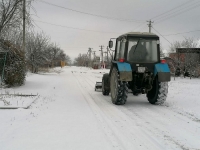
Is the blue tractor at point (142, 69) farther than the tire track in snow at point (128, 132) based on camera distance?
Yes

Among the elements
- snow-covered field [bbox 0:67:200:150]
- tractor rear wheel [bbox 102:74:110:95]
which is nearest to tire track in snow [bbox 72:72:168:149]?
snow-covered field [bbox 0:67:200:150]

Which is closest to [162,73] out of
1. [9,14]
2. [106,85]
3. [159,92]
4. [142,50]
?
[159,92]

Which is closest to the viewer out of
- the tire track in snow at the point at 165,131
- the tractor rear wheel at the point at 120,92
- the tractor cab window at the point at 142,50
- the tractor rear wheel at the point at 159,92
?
the tire track in snow at the point at 165,131

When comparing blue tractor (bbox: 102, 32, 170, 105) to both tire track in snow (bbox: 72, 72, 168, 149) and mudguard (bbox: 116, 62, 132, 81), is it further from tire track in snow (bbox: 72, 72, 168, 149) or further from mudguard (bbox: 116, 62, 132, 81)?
tire track in snow (bbox: 72, 72, 168, 149)

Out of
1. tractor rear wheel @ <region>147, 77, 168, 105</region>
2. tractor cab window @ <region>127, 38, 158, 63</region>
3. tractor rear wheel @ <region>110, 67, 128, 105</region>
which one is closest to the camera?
tractor rear wheel @ <region>110, 67, 128, 105</region>

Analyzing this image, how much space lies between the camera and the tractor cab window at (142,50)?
29.7 ft

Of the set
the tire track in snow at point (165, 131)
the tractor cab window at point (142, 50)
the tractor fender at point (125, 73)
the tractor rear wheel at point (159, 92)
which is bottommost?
the tire track in snow at point (165, 131)

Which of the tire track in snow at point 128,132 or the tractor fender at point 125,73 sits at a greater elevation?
the tractor fender at point 125,73

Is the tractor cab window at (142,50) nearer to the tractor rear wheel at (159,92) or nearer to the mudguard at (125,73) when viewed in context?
the mudguard at (125,73)

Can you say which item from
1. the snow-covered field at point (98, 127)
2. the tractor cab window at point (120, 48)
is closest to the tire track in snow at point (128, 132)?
the snow-covered field at point (98, 127)

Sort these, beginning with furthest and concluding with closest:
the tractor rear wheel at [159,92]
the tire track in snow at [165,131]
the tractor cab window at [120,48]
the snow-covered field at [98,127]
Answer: the tractor cab window at [120,48]
the tractor rear wheel at [159,92]
the tire track in snow at [165,131]
the snow-covered field at [98,127]

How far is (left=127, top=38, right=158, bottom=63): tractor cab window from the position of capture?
9055 mm

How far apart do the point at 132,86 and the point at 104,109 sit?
1841mm

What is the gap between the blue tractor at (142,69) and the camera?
856cm
